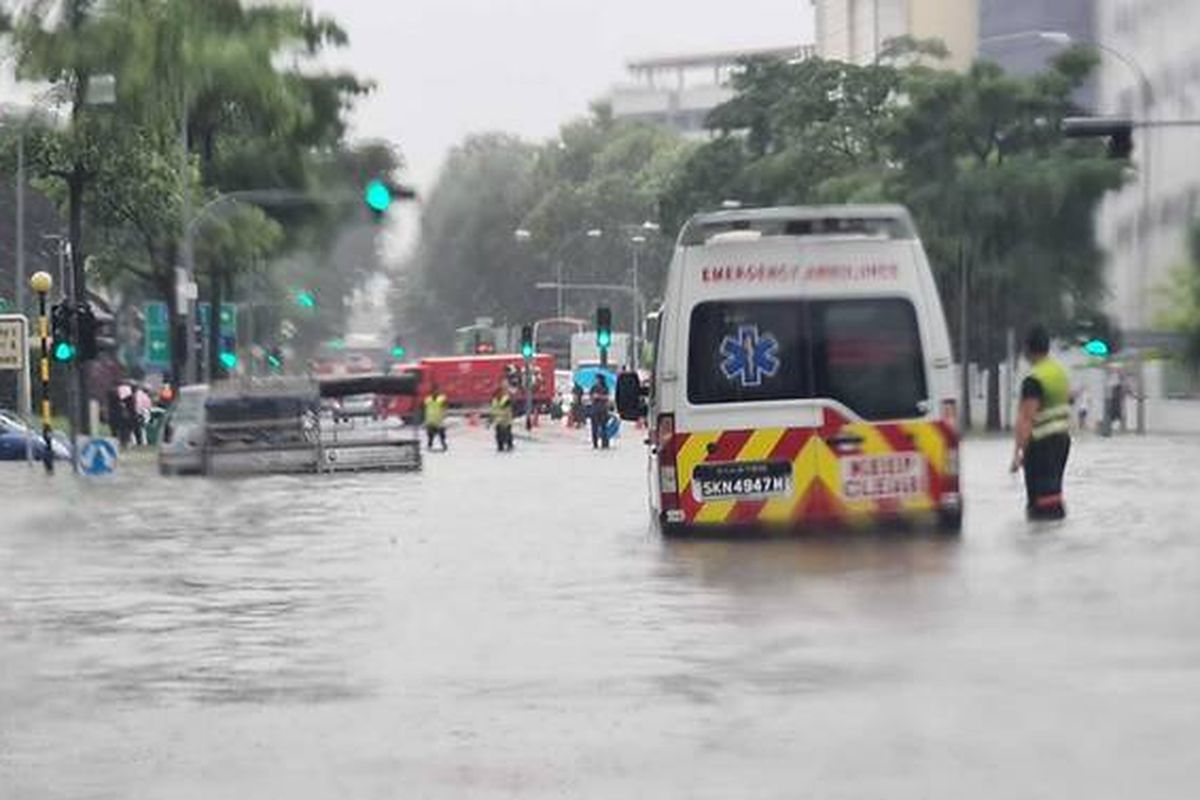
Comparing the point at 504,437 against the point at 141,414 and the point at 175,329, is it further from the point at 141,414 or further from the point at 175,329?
the point at 141,414

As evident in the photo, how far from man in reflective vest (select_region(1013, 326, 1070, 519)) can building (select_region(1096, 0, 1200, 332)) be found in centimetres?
5574

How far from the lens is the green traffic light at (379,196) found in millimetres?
55000

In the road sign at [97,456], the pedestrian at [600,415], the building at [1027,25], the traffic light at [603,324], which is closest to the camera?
the road sign at [97,456]

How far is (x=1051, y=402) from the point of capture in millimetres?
27812

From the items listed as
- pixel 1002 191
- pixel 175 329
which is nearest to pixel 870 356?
pixel 175 329

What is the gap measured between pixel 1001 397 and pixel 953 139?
13.3 metres

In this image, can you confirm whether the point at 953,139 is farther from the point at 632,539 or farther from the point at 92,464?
the point at 632,539

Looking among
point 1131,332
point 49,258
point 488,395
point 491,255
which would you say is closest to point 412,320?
point 491,255

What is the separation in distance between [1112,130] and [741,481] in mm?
22300

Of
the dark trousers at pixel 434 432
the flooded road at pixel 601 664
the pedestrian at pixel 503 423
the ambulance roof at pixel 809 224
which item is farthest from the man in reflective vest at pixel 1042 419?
the dark trousers at pixel 434 432

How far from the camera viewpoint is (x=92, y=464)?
4978 cm

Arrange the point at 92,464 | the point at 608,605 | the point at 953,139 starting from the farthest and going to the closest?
the point at 953,139 → the point at 92,464 → the point at 608,605

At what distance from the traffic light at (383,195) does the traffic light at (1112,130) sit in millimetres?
12738

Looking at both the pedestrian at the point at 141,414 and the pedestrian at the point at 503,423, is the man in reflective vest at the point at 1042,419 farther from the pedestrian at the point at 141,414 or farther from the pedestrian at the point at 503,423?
the pedestrian at the point at 141,414
